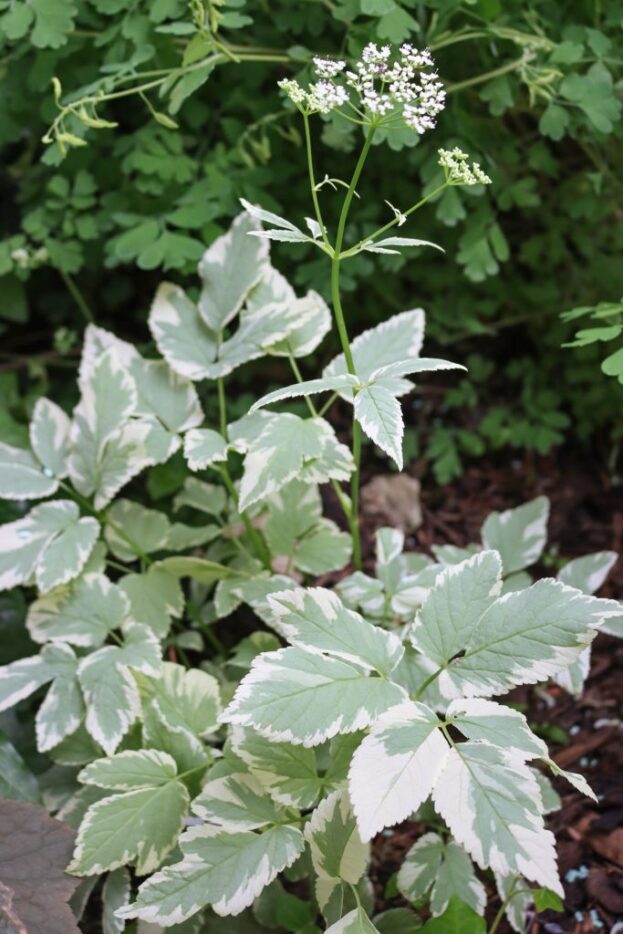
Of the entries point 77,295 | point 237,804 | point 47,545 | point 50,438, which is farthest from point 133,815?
point 77,295

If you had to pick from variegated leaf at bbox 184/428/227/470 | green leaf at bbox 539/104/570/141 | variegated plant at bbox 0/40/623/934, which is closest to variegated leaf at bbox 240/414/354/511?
variegated plant at bbox 0/40/623/934

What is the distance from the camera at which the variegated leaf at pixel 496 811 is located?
109cm

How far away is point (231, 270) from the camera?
1.74 metres

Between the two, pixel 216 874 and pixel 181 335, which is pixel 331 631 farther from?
pixel 181 335

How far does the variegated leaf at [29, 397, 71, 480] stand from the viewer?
5.84ft

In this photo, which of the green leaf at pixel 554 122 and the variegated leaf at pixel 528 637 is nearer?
the variegated leaf at pixel 528 637

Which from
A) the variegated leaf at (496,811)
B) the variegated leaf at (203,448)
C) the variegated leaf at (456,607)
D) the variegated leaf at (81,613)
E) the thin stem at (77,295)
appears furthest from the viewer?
the thin stem at (77,295)

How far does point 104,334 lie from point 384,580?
75 cm

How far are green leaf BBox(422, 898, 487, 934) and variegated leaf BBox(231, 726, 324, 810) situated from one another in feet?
0.77

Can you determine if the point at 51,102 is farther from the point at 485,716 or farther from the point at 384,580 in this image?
the point at 485,716

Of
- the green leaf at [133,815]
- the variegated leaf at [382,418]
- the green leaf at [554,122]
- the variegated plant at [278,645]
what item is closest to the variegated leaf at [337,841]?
the variegated plant at [278,645]

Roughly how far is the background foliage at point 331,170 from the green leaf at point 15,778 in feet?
2.41

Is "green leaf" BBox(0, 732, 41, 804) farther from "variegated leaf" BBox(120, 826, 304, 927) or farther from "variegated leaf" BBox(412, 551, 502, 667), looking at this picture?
"variegated leaf" BBox(412, 551, 502, 667)

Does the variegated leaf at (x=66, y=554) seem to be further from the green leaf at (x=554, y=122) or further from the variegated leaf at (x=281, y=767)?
the green leaf at (x=554, y=122)
